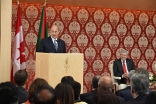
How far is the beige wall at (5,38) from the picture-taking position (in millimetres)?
8680

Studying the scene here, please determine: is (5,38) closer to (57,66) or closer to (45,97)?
(57,66)

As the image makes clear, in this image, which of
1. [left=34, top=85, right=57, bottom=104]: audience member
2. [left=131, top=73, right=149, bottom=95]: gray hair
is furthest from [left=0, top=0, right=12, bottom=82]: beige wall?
[left=34, top=85, right=57, bottom=104]: audience member

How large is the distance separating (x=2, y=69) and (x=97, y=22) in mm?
3574

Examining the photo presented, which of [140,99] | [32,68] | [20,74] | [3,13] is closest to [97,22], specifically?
[32,68]

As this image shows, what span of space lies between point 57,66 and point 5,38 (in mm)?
2421

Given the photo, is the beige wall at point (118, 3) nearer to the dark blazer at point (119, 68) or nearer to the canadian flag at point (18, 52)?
the canadian flag at point (18, 52)

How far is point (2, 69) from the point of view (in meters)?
8.73

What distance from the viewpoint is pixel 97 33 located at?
433 inches

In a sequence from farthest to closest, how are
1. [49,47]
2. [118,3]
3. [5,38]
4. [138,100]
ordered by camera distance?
[118,3], [5,38], [49,47], [138,100]

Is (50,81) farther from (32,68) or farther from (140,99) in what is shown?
(32,68)

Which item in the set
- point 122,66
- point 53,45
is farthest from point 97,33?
point 53,45

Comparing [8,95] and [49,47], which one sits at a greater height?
[49,47]

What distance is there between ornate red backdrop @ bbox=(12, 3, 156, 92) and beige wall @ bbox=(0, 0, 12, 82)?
4.37 feet

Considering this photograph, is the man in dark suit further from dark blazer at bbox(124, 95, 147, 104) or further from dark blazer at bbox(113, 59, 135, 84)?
dark blazer at bbox(124, 95, 147, 104)
